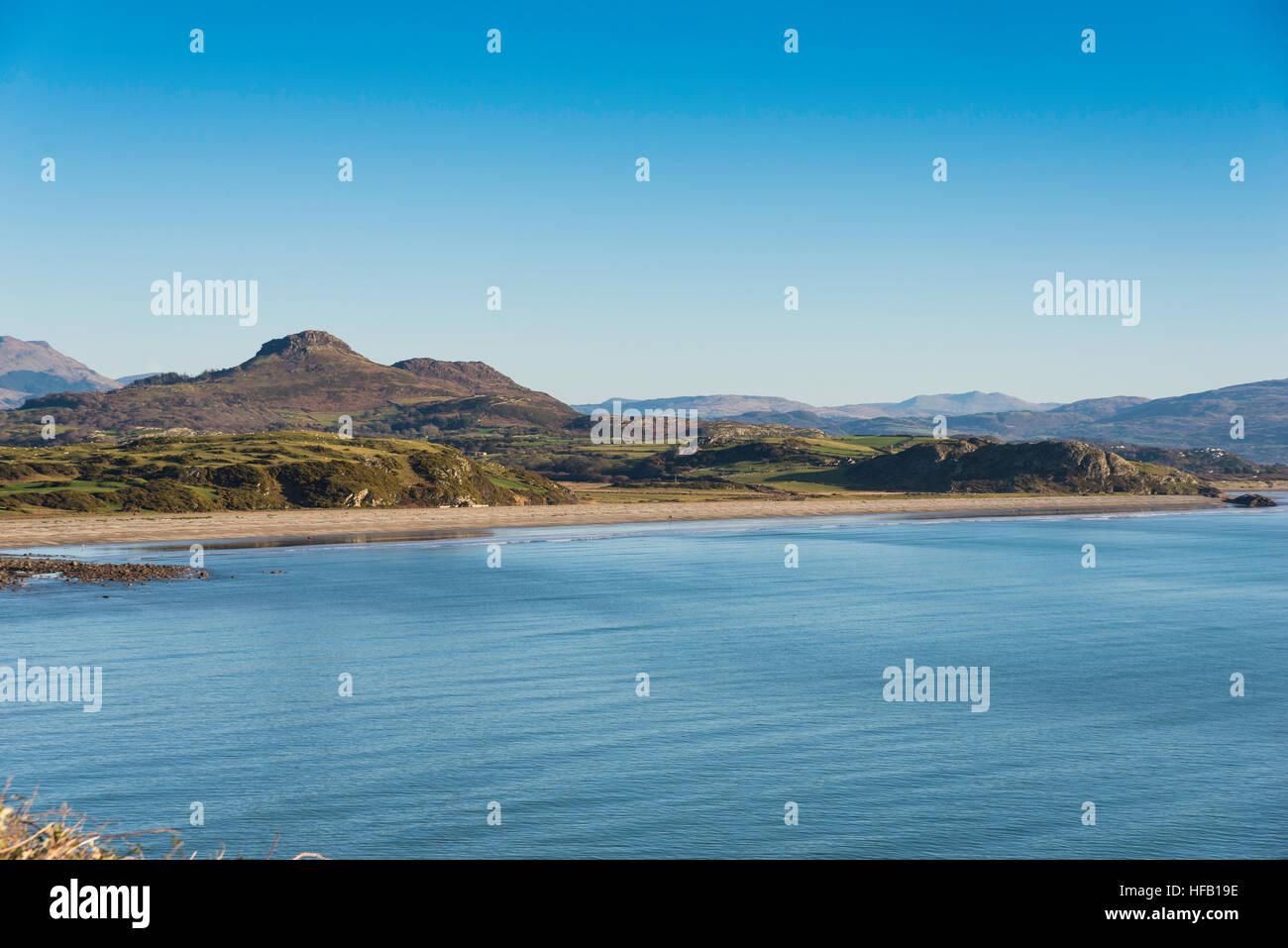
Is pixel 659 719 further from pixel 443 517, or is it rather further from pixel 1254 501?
pixel 1254 501

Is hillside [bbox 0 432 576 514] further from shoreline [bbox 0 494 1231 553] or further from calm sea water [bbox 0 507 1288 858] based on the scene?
calm sea water [bbox 0 507 1288 858]

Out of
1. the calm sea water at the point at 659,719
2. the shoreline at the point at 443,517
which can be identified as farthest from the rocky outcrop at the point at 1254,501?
the calm sea water at the point at 659,719
